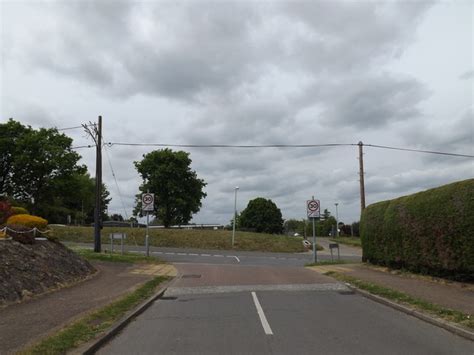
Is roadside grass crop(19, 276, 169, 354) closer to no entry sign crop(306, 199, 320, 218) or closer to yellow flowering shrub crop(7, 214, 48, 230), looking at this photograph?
yellow flowering shrub crop(7, 214, 48, 230)

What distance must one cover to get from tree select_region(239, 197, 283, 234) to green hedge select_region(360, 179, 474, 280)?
94992 millimetres

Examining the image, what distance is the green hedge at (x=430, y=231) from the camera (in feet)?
46.1

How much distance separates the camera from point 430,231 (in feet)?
52.5

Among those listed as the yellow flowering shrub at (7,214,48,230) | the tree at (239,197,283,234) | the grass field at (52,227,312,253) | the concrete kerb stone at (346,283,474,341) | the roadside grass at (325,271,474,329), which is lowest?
the concrete kerb stone at (346,283,474,341)

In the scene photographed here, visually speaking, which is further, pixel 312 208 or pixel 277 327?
pixel 312 208

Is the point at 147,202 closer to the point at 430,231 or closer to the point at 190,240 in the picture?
the point at 430,231

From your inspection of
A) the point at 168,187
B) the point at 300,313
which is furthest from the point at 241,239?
the point at 300,313

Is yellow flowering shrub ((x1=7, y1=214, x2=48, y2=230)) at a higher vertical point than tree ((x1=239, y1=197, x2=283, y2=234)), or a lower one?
lower

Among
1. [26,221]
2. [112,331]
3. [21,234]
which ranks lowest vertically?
[112,331]

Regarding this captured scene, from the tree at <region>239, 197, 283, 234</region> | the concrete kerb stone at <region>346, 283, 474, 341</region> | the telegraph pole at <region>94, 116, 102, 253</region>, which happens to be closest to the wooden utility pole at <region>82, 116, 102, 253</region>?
the telegraph pole at <region>94, 116, 102, 253</region>

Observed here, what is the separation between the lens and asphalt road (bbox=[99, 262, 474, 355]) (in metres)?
7.85

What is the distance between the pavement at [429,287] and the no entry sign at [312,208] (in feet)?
23.0

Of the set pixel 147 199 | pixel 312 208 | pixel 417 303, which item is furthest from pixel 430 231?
pixel 147 199

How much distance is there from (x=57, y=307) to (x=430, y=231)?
1104 cm
